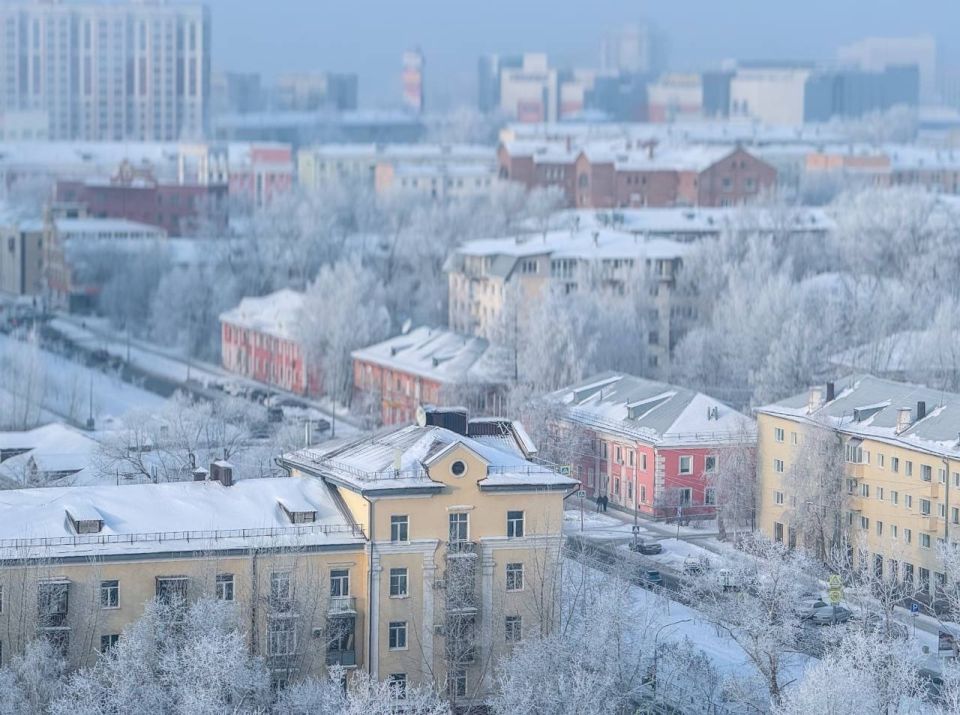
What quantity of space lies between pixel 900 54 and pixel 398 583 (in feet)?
497

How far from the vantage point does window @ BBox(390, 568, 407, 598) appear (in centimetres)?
2081

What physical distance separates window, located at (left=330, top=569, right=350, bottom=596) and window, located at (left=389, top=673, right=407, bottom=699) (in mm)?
808

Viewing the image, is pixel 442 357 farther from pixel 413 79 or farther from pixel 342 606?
pixel 413 79

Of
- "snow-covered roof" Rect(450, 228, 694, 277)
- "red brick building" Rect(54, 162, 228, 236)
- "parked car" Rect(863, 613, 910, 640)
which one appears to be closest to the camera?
"parked car" Rect(863, 613, 910, 640)

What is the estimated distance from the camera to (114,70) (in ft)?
362

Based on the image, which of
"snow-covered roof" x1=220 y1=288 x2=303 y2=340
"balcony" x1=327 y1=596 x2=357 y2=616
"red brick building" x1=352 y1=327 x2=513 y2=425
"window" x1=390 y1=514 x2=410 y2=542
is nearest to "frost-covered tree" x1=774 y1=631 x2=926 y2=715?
"window" x1=390 y1=514 x2=410 y2=542

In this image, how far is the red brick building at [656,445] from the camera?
1197 inches

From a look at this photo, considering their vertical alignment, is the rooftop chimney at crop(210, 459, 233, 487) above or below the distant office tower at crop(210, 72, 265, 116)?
below

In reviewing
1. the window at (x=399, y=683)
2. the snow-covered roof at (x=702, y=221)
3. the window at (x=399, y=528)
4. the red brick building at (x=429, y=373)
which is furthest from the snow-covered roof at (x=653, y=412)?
the snow-covered roof at (x=702, y=221)

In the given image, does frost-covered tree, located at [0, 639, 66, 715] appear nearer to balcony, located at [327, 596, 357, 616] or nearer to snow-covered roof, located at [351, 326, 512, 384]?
balcony, located at [327, 596, 357, 616]

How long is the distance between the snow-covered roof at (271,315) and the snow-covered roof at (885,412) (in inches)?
601

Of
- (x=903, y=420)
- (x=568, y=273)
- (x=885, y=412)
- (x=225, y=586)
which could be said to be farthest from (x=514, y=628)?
(x=568, y=273)

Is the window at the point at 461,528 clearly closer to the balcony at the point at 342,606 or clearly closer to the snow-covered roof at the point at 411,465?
the snow-covered roof at the point at 411,465

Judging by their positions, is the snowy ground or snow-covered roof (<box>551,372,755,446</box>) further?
the snowy ground
